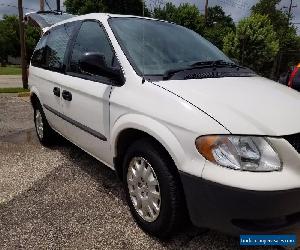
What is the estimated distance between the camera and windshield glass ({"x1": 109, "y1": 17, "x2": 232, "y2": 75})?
10.6 ft

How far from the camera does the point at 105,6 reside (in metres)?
44.2

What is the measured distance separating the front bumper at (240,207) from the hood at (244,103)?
1.22 ft

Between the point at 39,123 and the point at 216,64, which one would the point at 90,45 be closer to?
the point at 216,64

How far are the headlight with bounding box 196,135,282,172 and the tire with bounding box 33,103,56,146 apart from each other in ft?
11.1

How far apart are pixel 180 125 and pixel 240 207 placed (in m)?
0.64

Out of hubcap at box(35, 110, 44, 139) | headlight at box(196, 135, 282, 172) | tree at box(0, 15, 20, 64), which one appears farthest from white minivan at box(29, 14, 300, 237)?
Result: tree at box(0, 15, 20, 64)

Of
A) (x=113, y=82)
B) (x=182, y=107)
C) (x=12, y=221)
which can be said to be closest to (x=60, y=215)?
(x=12, y=221)

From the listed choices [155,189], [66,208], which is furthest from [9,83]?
[155,189]

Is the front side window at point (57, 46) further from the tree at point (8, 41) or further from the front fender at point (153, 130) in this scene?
the tree at point (8, 41)

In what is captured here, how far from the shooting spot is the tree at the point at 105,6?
43.9 metres

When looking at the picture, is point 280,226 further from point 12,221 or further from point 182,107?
point 12,221

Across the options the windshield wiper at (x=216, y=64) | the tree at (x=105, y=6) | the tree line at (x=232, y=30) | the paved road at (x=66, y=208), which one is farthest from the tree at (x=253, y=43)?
the windshield wiper at (x=216, y=64)

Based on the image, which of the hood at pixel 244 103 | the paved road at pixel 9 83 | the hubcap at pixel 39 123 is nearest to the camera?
the hood at pixel 244 103

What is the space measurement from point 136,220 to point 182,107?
111 cm
